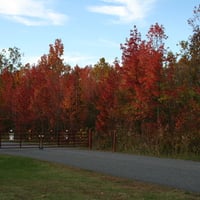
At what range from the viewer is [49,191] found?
11.4 metres

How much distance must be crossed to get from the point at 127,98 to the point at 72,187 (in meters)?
24.0

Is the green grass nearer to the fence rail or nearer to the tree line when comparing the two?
the tree line

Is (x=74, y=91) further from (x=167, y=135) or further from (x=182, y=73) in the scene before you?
(x=167, y=135)

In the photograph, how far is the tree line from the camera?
28266 millimetres

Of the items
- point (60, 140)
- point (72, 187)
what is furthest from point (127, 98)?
point (72, 187)

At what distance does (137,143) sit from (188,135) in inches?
142

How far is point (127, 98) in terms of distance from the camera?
36031 millimetres

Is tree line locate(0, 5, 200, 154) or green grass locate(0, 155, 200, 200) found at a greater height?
tree line locate(0, 5, 200, 154)

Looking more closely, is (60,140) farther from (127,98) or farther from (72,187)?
(72,187)

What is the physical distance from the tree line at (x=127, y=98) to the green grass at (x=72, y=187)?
10744 mm

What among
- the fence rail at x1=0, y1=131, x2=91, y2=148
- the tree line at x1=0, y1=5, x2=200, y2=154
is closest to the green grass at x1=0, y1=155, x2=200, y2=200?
the tree line at x1=0, y1=5, x2=200, y2=154

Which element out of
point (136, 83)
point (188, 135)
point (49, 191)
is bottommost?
point (49, 191)

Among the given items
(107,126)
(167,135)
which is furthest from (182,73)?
(107,126)

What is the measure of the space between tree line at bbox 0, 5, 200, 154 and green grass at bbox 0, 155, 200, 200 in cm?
1074
